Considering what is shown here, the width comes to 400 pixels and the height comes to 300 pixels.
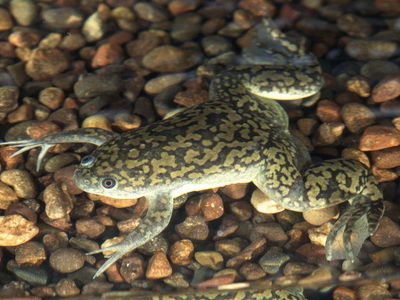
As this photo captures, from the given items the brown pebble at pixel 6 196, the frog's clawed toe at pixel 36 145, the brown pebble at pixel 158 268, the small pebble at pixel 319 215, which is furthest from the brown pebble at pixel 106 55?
the small pebble at pixel 319 215

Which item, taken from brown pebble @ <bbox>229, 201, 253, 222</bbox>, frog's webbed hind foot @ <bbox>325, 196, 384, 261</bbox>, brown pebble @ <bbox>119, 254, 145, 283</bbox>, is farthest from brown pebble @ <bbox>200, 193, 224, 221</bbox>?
frog's webbed hind foot @ <bbox>325, 196, 384, 261</bbox>

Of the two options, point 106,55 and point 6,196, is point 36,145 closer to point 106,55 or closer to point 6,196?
point 6,196

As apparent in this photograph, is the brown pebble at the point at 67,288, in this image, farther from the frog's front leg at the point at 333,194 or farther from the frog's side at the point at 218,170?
the frog's front leg at the point at 333,194

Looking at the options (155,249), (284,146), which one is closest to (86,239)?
(155,249)

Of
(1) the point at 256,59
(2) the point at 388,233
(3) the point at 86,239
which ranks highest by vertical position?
(1) the point at 256,59

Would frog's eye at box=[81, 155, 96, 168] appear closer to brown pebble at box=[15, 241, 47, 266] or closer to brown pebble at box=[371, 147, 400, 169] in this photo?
brown pebble at box=[15, 241, 47, 266]

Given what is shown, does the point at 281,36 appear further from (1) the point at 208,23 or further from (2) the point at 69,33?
(2) the point at 69,33
